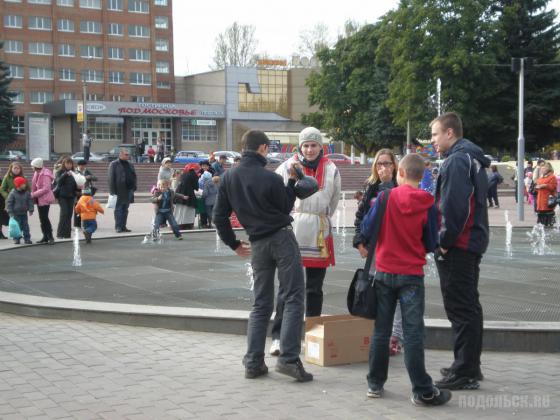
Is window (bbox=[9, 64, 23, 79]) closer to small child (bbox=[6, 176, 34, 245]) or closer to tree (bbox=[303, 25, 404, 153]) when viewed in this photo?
tree (bbox=[303, 25, 404, 153])

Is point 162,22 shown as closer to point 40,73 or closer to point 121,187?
point 40,73

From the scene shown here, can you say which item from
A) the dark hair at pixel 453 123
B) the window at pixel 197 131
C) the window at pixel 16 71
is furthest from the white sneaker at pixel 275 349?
the window at pixel 16 71

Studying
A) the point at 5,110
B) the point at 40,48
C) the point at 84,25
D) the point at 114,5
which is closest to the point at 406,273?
the point at 5,110

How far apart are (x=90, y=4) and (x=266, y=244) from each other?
315 ft

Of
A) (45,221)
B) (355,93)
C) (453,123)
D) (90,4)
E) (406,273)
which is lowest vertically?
(45,221)

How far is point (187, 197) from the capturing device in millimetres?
20188

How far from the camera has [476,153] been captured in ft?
20.2

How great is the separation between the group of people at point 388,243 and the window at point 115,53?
94579mm

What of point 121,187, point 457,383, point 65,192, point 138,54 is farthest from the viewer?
point 138,54

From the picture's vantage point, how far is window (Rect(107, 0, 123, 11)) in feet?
321

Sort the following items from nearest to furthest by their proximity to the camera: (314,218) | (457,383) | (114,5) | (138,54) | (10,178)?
1. (457,383)
2. (314,218)
3. (10,178)
4. (114,5)
5. (138,54)

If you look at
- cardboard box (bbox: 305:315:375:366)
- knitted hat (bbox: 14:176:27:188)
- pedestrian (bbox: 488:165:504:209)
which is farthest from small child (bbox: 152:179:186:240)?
pedestrian (bbox: 488:165:504:209)

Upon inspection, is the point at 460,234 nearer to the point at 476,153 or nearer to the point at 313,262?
the point at 476,153

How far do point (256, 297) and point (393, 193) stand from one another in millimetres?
1476
